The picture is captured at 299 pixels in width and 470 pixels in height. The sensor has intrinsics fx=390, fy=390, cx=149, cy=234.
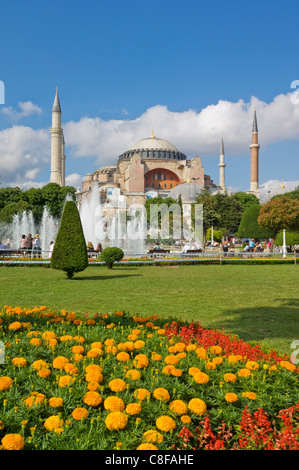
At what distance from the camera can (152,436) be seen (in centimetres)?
196

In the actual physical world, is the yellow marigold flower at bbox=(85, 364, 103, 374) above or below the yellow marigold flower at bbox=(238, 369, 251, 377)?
above

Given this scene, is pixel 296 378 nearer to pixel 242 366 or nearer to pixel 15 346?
pixel 242 366

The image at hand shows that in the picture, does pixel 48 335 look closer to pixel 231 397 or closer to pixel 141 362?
pixel 141 362

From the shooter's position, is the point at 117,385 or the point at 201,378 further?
the point at 201,378

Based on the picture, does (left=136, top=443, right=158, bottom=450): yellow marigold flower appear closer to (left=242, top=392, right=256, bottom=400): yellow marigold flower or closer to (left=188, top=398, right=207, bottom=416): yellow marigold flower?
(left=188, top=398, right=207, bottom=416): yellow marigold flower

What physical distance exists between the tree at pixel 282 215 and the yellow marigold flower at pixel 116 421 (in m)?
18.9

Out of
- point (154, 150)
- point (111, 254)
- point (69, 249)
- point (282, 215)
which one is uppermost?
point (154, 150)

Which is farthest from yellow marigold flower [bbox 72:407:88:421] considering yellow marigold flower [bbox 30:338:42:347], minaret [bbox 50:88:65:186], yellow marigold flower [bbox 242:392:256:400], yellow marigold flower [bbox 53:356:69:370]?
minaret [bbox 50:88:65:186]

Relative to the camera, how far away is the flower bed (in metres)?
2.01

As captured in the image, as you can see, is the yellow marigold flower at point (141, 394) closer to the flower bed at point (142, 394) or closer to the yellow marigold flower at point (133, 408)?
the flower bed at point (142, 394)

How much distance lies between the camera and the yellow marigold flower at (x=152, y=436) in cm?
194

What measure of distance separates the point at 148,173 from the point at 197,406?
6680cm

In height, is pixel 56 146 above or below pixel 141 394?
above

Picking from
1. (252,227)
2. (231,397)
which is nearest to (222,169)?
(252,227)
